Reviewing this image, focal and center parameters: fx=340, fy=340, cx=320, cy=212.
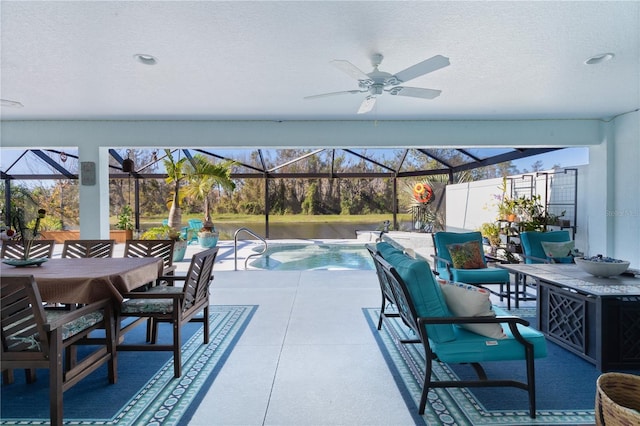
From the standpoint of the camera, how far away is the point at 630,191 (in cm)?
525

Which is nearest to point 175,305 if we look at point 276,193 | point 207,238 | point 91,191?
point 91,191

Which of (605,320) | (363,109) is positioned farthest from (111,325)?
(605,320)

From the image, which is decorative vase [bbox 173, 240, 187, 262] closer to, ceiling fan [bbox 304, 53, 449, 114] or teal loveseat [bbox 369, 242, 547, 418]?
ceiling fan [bbox 304, 53, 449, 114]

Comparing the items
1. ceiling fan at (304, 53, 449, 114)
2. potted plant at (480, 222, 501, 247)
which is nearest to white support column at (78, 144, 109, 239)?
ceiling fan at (304, 53, 449, 114)

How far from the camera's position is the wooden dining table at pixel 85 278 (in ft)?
8.32

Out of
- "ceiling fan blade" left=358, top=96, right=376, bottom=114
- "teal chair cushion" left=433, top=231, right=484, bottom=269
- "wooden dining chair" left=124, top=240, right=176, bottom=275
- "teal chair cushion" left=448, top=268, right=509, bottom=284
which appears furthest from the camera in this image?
"teal chair cushion" left=433, top=231, right=484, bottom=269

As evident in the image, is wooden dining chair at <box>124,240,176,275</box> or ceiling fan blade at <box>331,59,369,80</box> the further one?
wooden dining chair at <box>124,240,176,275</box>

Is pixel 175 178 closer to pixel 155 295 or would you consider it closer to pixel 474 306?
pixel 155 295

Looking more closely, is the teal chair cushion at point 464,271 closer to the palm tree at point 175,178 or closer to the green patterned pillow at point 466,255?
the green patterned pillow at point 466,255

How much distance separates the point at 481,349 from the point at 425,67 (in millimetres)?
2247

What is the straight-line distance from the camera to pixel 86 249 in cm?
404

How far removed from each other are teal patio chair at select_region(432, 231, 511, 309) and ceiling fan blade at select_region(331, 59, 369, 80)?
2599 millimetres

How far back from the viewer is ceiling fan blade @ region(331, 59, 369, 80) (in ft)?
9.25

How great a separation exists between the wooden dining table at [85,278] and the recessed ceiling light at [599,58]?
4.71 meters
